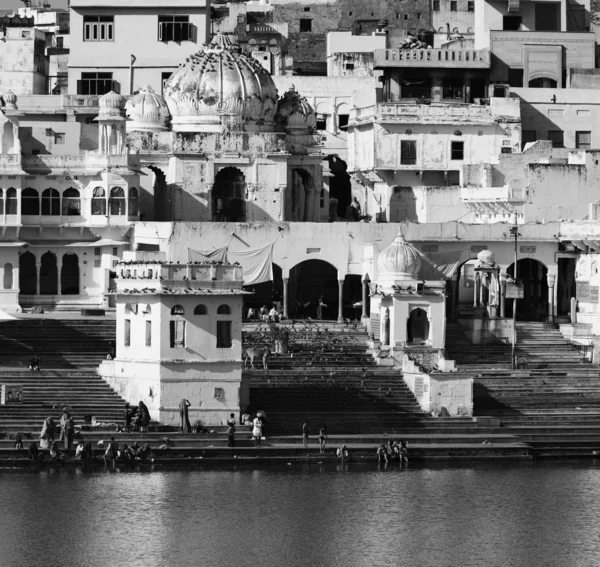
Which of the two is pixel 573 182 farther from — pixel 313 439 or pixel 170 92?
pixel 313 439

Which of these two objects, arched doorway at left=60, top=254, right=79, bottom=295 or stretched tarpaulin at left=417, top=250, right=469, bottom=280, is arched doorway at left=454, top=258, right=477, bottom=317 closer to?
stretched tarpaulin at left=417, top=250, right=469, bottom=280

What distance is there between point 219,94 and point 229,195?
3414mm

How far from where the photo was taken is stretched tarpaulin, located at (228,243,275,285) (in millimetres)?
85000

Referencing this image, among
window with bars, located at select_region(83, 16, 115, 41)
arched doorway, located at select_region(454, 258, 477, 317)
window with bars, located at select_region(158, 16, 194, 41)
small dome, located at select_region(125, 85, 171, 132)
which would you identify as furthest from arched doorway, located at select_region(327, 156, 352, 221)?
arched doorway, located at select_region(454, 258, 477, 317)

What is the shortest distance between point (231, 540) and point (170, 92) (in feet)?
101

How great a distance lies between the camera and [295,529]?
64875 millimetres

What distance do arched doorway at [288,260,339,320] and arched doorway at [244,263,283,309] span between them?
2.00 ft

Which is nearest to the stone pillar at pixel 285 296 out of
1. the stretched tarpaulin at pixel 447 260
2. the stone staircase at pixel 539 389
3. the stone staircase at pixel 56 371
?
the stretched tarpaulin at pixel 447 260

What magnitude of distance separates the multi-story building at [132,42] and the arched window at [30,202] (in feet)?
52.9

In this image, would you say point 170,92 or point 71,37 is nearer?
point 170,92

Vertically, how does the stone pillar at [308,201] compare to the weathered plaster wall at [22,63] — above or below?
below

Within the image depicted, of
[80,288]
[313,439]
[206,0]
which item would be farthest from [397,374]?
[206,0]

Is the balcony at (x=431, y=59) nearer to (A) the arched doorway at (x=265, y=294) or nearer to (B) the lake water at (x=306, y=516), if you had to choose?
(A) the arched doorway at (x=265, y=294)

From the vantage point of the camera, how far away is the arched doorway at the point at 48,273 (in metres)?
85.9
